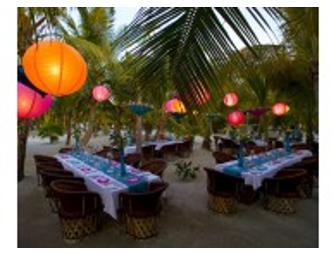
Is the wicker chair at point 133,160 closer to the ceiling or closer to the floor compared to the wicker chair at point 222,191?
closer to the ceiling

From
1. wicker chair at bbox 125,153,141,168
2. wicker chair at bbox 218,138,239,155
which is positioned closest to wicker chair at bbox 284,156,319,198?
wicker chair at bbox 125,153,141,168

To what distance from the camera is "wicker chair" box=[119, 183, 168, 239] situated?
348 cm

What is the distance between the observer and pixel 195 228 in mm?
3854

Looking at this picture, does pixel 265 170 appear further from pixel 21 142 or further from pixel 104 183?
pixel 21 142

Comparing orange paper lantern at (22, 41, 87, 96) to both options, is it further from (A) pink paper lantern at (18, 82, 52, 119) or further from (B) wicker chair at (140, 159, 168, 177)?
(B) wicker chair at (140, 159, 168, 177)

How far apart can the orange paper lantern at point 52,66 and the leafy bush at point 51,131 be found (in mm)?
12992

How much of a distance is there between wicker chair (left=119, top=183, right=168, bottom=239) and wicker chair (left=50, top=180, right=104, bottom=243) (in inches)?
16.2

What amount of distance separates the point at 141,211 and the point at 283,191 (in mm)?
2445

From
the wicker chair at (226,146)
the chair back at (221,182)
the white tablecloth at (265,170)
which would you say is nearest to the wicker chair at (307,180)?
the white tablecloth at (265,170)

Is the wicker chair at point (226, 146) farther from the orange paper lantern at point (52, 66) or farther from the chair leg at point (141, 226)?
the orange paper lantern at point (52, 66)

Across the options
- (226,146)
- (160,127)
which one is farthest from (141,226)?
(226,146)

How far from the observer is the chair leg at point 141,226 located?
138 inches

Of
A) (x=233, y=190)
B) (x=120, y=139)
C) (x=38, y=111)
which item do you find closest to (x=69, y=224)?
(x=120, y=139)
